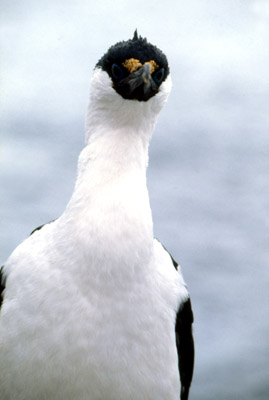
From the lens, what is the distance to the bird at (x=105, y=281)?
5121 mm

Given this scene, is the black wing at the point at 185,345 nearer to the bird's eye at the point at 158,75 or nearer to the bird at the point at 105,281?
the bird at the point at 105,281

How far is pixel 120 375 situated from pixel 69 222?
1650 mm

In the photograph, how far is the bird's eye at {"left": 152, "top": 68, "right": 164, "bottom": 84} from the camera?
5.74 m

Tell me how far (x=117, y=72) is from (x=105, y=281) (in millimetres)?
2298

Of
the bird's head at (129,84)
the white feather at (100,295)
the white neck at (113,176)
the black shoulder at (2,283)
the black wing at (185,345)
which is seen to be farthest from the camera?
the black wing at (185,345)

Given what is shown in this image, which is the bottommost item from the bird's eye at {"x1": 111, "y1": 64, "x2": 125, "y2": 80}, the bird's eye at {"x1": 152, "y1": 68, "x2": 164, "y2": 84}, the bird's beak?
the bird's beak

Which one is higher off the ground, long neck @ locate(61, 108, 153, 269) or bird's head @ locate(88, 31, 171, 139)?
bird's head @ locate(88, 31, 171, 139)

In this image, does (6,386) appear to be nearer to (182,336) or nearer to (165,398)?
(165,398)

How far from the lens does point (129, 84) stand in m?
5.47

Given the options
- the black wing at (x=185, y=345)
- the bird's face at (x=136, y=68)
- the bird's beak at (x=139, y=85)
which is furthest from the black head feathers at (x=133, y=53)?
the black wing at (x=185, y=345)

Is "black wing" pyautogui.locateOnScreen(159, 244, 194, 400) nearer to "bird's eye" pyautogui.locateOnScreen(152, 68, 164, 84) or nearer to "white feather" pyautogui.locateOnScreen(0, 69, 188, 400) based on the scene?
"white feather" pyautogui.locateOnScreen(0, 69, 188, 400)

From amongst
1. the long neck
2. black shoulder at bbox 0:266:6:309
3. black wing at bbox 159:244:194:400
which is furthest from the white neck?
black wing at bbox 159:244:194:400

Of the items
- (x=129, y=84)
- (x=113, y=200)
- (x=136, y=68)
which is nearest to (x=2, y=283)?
(x=113, y=200)

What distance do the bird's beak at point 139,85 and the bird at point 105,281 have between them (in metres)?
0.01
